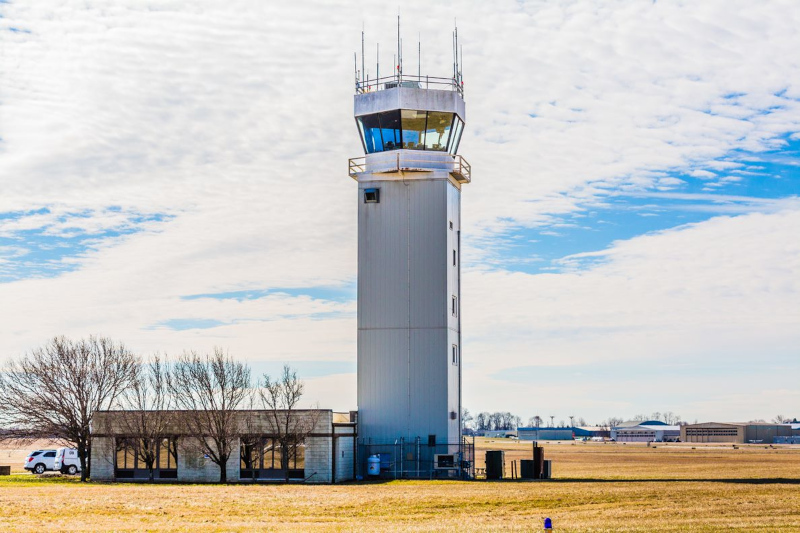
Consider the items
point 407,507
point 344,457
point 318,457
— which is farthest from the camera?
point 344,457

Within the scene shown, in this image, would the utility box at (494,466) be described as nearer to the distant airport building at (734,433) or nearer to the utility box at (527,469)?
the utility box at (527,469)

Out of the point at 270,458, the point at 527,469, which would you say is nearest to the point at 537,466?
the point at 527,469

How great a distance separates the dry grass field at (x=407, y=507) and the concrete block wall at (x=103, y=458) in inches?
280

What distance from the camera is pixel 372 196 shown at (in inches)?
2035

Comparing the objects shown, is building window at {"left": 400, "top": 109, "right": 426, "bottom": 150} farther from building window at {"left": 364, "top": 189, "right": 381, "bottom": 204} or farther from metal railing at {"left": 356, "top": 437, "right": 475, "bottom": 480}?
metal railing at {"left": 356, "top": 437, "right": 475, "bottom": 480}

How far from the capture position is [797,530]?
24.8 m

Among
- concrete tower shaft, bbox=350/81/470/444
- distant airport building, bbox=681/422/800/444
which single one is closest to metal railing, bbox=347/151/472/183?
concrete tower shaft, bbox=350/81/470/444

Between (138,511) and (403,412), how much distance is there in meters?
22.1

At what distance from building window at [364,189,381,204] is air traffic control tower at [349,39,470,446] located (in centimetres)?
5

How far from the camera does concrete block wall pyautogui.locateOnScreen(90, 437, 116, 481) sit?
1929 inches

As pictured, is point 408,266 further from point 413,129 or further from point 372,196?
point 413,129

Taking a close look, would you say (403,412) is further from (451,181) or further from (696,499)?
(696,499)

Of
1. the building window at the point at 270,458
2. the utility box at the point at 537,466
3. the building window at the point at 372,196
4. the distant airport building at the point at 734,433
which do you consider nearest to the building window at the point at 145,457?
the building window at the point at 270,458

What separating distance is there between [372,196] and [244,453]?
15.1 metres
